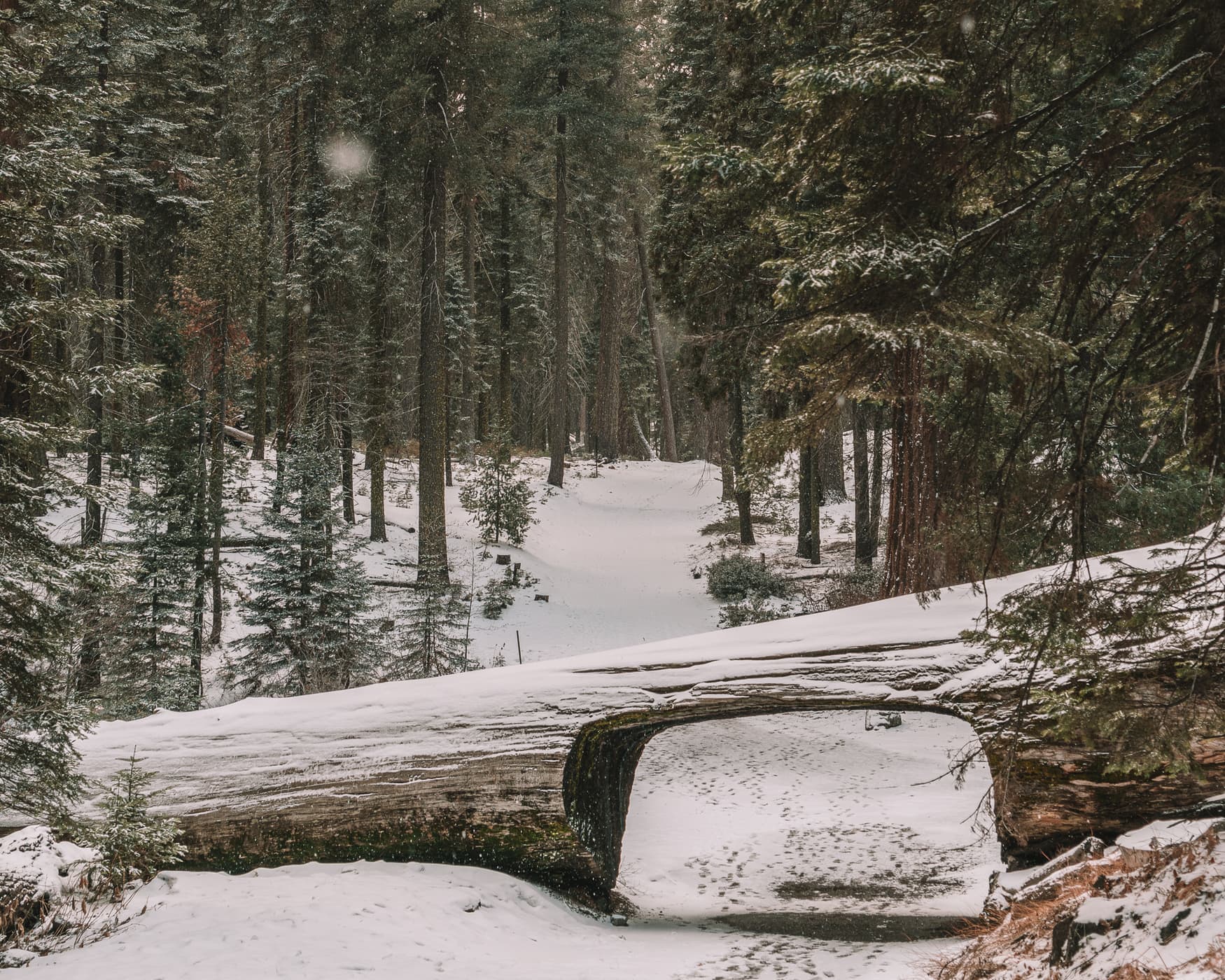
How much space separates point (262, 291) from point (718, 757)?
1636cm

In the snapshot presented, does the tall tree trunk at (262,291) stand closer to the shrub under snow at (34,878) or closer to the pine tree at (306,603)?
the pine tree at (306,603)

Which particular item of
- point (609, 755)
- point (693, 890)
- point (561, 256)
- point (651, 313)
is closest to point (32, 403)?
point (609, 755)

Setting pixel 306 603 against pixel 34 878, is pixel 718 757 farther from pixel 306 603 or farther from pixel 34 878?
pixel 34 878

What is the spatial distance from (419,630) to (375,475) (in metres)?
8.54

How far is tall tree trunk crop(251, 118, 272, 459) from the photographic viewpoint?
808 inches

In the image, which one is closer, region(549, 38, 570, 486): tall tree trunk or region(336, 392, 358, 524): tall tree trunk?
region(336, 392, 358, 524): tall tree trunk

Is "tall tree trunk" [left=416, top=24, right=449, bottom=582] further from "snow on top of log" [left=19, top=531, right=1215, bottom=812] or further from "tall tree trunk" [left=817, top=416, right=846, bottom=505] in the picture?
"tall tree trunk" [left=817, top=416, right=846, bottom=505]

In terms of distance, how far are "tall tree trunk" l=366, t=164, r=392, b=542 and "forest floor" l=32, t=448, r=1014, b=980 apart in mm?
3750

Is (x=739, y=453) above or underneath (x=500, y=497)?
above

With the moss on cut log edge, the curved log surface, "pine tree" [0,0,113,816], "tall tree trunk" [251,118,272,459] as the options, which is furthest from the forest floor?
"tall tree trunk" [251,118,272,459]

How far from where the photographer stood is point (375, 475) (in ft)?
63.7

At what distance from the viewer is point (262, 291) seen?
20688 millimetres

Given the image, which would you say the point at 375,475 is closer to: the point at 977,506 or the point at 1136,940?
the point at 977,506

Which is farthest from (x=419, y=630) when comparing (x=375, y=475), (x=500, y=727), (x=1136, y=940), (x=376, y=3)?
(x=376, y=3)
